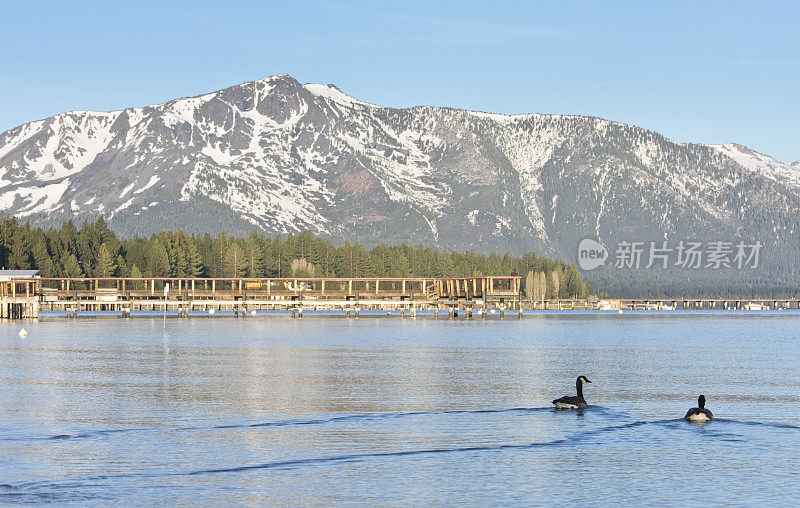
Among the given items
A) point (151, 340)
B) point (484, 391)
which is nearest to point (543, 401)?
point (484, 391)

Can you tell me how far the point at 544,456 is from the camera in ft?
112

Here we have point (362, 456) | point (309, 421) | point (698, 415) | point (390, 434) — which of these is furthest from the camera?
point (309, 421)

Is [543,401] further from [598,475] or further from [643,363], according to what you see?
[643,363]

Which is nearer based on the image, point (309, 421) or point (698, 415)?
point (698, 415)

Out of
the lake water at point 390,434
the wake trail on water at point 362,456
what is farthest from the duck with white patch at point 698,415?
the lake water at point 390,434

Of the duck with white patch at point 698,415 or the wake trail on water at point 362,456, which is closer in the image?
the wake trail on water at point 362,456

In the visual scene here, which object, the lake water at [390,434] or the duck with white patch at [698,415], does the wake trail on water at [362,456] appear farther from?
the duck with white patch at [698,415]

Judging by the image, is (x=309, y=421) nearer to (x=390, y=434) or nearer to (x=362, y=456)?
(x=390, y=434)

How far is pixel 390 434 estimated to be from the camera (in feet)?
126

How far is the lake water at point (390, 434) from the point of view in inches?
1145

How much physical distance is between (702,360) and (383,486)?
56513 millimetres

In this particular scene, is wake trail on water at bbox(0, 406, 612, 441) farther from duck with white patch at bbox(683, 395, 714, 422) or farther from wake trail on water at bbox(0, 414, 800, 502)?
duck with white patch at bbox(683, 395, 714, 422)

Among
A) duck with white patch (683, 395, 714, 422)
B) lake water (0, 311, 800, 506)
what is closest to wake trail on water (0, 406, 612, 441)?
lake water (0, 311, 800, 506)

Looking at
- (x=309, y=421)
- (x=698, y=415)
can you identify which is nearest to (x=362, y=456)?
(x=309, y=421)
